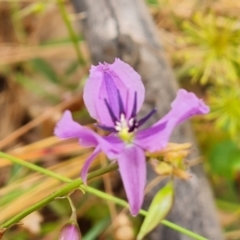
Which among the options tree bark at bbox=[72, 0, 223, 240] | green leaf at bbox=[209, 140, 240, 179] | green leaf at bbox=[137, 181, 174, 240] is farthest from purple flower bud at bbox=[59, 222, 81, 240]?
green leaf at bbox=[209, 140, 240, 179]

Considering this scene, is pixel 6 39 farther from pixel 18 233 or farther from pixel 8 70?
pixel 18 233

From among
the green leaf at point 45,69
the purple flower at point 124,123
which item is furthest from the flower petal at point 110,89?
the green leaf at point 45,69

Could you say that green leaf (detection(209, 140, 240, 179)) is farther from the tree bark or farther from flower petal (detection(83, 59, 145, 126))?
flower petal (detection(83, 59, 145, 126))

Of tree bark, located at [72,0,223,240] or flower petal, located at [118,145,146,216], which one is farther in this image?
tree bark, located at [72,0,223,240]

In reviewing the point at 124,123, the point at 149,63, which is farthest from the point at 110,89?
the point at 149,63

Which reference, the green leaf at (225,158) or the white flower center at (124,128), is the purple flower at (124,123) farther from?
the green leaf at (225,158)

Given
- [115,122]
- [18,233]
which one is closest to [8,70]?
[18,233]
